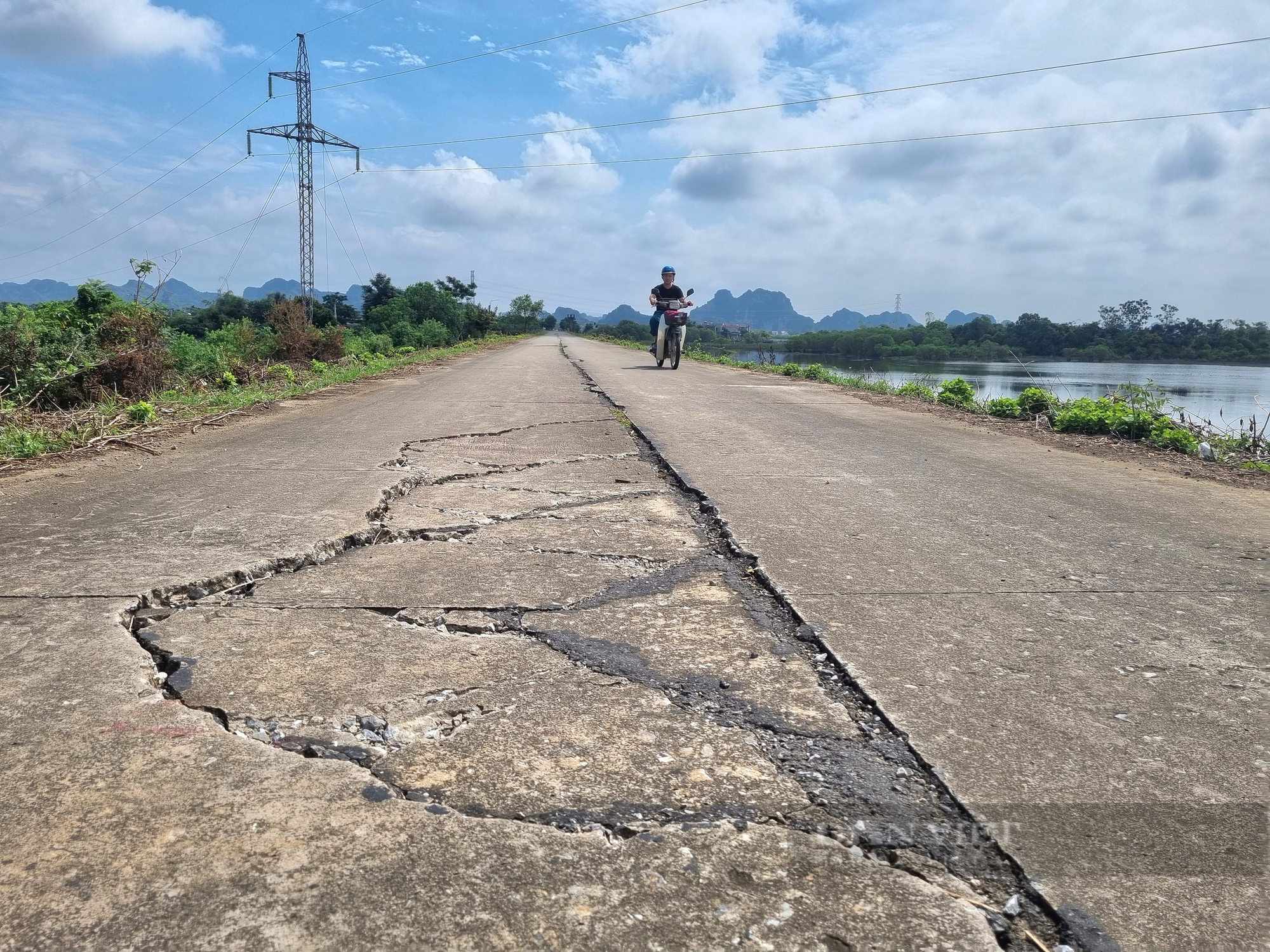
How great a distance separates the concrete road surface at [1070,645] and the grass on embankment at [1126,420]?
4.79 ft

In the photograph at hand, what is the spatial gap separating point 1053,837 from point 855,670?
0.72 meters

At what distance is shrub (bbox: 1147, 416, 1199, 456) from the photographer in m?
6.59

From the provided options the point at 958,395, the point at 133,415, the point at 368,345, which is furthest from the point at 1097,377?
the point at 368,345

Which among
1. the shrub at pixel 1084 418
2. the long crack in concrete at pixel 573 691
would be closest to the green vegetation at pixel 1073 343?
the shrub at pixel 1084 418

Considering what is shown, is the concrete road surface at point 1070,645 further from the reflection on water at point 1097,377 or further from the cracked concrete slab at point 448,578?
the reflection on water at point 1097,377

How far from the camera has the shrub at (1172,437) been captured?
21.6 feet

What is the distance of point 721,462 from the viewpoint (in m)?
5.40

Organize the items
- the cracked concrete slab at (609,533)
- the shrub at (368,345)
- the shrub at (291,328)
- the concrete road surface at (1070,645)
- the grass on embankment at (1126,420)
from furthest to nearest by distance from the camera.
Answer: the shrub at (368,345) < the shrub at (291,328) < the grass on embankment at (1126,420) < the cracked concrete slab at (609,533) < the concrete road surface at (1070,645)

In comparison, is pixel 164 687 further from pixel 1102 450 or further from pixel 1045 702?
pixel 1102 450

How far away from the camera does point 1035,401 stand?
8.89 metres

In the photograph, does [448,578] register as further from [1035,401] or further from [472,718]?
[1035,401]

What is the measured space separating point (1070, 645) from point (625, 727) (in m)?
1.36

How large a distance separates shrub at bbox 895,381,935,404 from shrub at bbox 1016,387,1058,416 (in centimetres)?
200

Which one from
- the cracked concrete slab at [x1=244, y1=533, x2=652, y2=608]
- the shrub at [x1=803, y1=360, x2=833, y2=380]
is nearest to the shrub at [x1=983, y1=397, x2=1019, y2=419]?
the shrub at [x1=803, y1=360, x2=833, y2=380]
